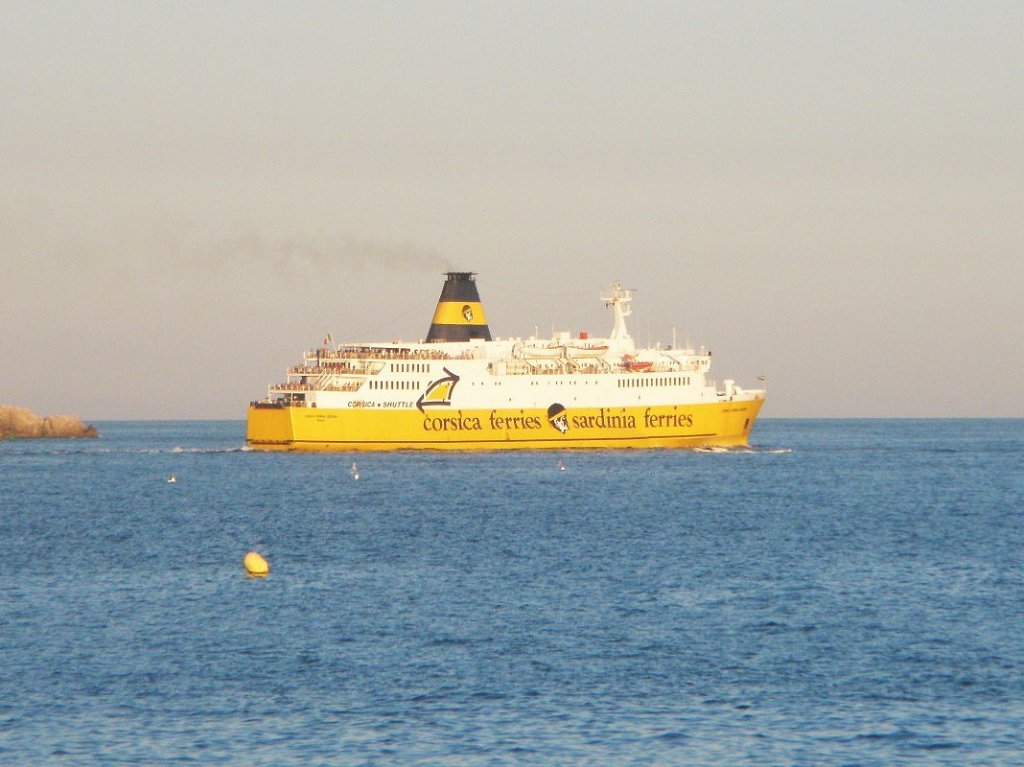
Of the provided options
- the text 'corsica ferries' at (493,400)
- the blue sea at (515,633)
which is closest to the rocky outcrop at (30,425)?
the text 'corsica ferries' at (493,400)

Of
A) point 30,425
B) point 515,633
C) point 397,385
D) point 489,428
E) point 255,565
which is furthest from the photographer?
point 30,425

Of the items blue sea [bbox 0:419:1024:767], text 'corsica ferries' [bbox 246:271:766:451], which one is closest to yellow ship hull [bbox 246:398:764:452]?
text 'corsica ferries' [bbox 246:271:766:451]

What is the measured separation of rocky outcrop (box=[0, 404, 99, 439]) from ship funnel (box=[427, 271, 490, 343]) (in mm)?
57178

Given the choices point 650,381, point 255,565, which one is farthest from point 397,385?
point 255,565

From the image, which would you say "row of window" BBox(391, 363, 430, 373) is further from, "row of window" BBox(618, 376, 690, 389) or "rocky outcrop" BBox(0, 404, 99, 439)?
"rocky outcrop" BBox(0, 404, 99, 439)

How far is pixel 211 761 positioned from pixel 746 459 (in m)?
61.9

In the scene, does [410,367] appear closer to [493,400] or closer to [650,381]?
[493,400]

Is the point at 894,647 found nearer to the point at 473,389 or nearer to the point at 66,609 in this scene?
the point at 66,609

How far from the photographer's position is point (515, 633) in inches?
1007

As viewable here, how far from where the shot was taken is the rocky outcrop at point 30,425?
129125 millimetres

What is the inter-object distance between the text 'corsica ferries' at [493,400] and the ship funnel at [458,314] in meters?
2.43

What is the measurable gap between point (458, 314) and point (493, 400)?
6734 mm

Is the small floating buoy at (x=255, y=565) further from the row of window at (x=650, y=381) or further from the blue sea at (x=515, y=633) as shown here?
the row of window at (x=650, y=381)

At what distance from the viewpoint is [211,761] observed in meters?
17.9
